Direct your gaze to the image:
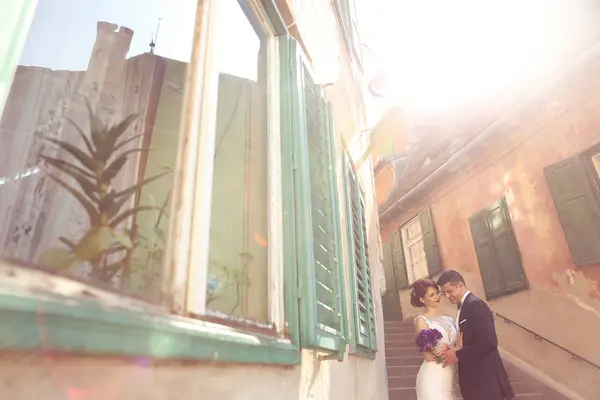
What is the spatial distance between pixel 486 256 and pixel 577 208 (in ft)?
6.93

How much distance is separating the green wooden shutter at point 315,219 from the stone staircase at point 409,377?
159 inches

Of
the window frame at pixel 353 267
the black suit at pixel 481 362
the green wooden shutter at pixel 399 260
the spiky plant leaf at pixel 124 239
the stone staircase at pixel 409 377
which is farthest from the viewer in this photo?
the green wooden shutter at pixel 399 260

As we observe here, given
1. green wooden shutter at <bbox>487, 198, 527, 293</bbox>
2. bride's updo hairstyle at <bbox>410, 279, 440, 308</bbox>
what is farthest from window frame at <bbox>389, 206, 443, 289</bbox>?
bride's updo hairstyle at <bbox>410, 279, 440, 308</bbox>

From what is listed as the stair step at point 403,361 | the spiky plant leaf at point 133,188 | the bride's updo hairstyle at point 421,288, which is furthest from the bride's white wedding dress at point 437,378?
the stair step at point 403,361

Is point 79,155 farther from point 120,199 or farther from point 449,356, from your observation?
point 449,356

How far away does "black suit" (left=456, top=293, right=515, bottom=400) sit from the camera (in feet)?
10.1

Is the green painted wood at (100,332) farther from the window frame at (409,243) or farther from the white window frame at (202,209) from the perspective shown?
the window frame at (409,243)

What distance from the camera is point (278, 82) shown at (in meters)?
2.14

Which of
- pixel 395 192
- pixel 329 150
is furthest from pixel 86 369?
pixel 395 192

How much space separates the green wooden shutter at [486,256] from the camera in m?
7.79

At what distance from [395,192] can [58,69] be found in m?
11.1

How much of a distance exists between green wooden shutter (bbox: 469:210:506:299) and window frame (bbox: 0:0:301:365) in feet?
23.2

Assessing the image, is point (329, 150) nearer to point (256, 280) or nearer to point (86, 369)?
point (256, 280)

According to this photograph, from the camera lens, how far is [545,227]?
6852mm
